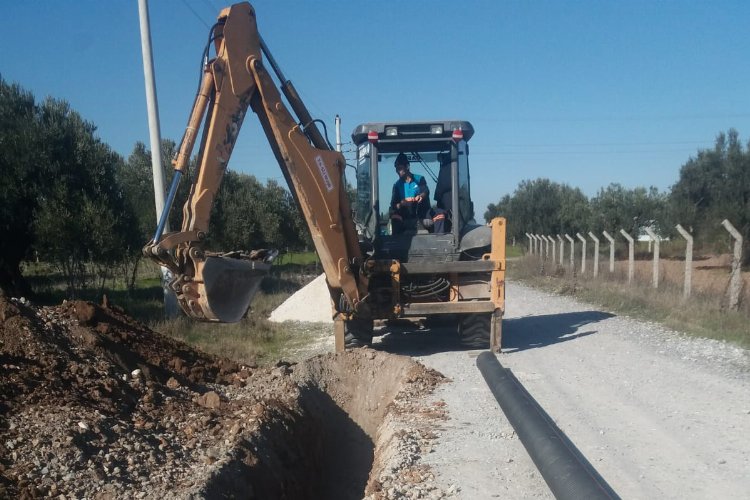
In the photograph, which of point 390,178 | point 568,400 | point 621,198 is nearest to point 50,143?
point 390,178

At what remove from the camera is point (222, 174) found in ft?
23.5

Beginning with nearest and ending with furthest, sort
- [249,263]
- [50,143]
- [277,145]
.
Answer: [249,263] < [277,145] < [50,143]

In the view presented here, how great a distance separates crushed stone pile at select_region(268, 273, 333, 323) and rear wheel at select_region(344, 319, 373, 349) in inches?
194

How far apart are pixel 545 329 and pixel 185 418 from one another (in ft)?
26.6

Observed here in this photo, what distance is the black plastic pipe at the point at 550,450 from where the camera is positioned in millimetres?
4270

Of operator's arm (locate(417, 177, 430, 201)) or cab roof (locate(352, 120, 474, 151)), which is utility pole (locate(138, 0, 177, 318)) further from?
operator's arm (locate(417, 177, 430, 201))

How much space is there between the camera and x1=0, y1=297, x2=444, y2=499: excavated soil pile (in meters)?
4.74

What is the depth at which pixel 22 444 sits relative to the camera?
472cm

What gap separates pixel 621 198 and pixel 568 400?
44.4m

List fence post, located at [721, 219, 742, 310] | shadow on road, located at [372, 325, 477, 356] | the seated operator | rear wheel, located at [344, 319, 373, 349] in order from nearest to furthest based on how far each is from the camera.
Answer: the seated operator → rear wheel, located at [344, 319, 373, 349] → shadow on road, located at [372, 325, 477, 356] → fence post, located at [721, 219, 742, 310]

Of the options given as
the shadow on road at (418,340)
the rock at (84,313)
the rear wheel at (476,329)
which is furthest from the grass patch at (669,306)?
the rock at (84,313)

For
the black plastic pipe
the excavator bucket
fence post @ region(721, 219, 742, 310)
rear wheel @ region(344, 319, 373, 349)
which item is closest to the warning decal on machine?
→ the excavator bucket

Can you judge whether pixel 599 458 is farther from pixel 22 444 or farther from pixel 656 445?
pixel 22 444

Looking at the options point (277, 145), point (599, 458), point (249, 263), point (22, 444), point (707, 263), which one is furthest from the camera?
point (707, 263)
